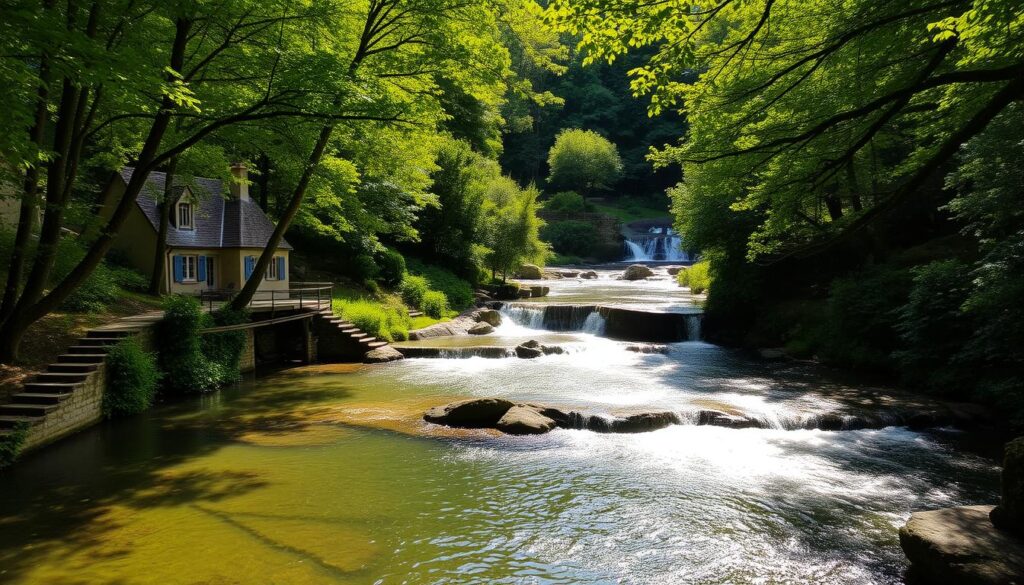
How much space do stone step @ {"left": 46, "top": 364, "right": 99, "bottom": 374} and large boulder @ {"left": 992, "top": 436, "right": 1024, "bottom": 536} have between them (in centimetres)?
1549

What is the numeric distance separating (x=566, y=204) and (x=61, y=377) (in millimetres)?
58134

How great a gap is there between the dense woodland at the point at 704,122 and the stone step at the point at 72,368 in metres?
0.76

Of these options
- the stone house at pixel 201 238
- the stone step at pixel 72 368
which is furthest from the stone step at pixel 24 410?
the stone house at pixel 201 238

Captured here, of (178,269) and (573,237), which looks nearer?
(178,269)

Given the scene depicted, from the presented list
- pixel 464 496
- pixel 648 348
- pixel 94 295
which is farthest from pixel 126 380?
pixel 648 348

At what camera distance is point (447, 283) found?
31547 millimetres

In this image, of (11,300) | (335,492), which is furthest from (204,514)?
(11,300)

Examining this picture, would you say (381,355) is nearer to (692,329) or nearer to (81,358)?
(81,358)

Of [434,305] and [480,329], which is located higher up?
[434,305]

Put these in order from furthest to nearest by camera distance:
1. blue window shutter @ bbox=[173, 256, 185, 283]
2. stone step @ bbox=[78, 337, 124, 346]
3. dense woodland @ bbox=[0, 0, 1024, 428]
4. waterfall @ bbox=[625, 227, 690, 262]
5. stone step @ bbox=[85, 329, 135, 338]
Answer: waterfall @ bbox=[625, 227, 690, 262] → blue window shutter @ bbox=[173, 256, 185, 283] → stone step @ bbox=[85, 329, 135, 338] → stone step @ bbox=[78, 337, 124, 346] → dense woodland @ bbox=[0, 0, 1024, 428]

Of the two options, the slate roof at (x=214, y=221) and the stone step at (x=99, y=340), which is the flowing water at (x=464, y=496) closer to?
the stone step at (x=99, y=340)

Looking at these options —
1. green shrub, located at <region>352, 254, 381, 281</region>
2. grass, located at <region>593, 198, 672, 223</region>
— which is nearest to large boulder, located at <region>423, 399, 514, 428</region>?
green shrub, located at <region>352, 254, 381, 281</region>

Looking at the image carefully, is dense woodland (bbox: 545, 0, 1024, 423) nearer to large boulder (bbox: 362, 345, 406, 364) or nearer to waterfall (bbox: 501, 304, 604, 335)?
waterfall (bbox: 501, 304, 604, 335)

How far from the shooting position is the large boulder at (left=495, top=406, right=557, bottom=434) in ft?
40.5
